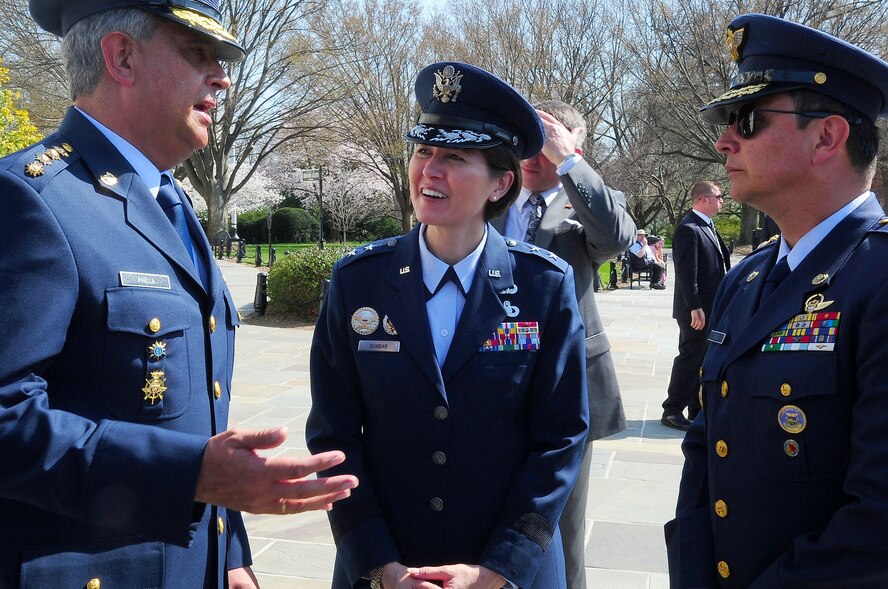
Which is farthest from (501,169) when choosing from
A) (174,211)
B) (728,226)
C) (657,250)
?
(728,226)

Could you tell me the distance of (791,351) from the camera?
6.03ft

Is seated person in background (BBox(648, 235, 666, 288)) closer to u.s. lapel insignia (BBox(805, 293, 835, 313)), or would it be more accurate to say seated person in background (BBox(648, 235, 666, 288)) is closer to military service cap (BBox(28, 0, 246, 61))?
u.s. lapel insignia (BBox(805, 293, 835, 313))

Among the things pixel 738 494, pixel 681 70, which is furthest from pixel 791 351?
pixel 681 70

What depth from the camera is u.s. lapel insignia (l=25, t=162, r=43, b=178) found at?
1.63 metres

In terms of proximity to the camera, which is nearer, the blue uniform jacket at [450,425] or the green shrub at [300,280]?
the blue uniform jacket at [450,425]

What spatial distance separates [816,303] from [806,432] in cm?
31

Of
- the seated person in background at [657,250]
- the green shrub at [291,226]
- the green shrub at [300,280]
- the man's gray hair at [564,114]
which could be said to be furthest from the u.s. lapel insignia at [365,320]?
the green shrub at [291,226]

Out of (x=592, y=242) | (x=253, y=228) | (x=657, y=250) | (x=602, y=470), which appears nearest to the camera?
(x=592, y=242)

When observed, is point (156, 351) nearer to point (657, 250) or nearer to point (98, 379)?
point (98, 379)

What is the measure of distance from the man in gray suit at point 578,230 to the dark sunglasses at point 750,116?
1.04 m

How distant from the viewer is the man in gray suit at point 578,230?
3.02 meters

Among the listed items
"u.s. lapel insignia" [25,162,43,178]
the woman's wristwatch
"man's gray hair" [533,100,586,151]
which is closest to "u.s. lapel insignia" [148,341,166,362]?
"u.s. lapel insignia" [25,162,43,178]

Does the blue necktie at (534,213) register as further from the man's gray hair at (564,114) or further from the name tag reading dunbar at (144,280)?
the name tag reading dunbar at (144,280)

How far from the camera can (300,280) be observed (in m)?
13.0
